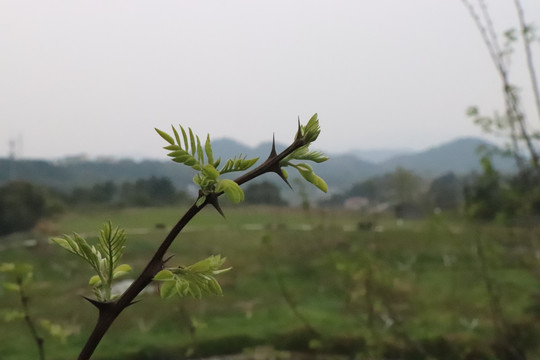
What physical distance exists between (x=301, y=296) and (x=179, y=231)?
109 centimetres

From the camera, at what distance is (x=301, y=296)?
1.16 metres

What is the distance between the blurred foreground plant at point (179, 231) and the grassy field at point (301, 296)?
25.5 inches

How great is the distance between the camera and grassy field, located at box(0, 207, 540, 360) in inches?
35.0

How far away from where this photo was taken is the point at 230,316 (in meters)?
1.06

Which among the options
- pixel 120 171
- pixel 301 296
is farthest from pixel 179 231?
pixel 120 171

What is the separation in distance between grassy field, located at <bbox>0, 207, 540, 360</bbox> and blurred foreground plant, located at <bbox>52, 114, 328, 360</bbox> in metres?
0.65

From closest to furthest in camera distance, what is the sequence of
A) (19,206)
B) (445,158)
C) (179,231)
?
1. (179,231)
2. (19,206)
3. (445,158)

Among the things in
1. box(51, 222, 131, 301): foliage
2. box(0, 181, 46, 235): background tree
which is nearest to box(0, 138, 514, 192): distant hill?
box(0, 181, 46, 235): background tree

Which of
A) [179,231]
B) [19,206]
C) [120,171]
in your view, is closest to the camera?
[179,231]

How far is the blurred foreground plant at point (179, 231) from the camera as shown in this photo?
0.11 metres

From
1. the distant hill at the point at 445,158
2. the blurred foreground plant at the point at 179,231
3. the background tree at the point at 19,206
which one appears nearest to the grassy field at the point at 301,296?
the background tree at the point at 19,206

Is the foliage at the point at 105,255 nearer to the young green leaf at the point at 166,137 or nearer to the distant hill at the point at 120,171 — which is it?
the young green leaf at the point at 166,137

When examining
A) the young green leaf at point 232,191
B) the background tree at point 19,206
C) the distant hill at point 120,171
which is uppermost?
the distant hill at point 120,171

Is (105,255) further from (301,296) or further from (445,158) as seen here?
(445,158)
